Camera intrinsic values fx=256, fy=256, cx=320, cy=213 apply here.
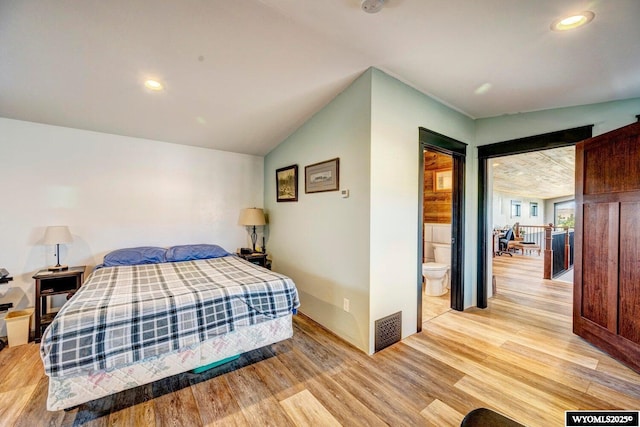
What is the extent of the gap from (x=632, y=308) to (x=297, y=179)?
339cm

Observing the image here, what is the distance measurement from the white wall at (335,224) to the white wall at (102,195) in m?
1.14

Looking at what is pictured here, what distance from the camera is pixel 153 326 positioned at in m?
1.74

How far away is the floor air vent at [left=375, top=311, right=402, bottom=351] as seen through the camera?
239cm

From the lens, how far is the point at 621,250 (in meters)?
2.24

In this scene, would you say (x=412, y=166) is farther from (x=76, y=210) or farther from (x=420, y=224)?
(x=76, y=210)

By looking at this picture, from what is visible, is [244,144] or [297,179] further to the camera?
[244,144]

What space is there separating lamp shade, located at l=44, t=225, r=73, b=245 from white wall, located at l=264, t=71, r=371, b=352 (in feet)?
7.79

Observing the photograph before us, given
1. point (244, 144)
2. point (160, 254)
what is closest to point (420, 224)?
point (244, 144)

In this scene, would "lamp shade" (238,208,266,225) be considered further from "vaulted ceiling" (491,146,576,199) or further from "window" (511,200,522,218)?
"window" (511,200,522,218)

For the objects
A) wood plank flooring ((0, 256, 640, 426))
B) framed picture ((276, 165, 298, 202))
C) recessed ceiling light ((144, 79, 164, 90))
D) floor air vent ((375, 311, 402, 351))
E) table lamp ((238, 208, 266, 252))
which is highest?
recessed ceiling light ((144, 79, 164, 90))

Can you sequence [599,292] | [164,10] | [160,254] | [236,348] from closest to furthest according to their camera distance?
[164,10] → [236,348] → [599,292] → [160,254]

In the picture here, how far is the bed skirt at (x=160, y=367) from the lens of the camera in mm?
1518

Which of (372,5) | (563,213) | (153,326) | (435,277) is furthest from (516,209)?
(153,326)

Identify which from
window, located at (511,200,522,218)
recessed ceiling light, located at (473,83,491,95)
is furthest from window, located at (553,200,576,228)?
recessed ceiling light, located at (473,83,491,95)
